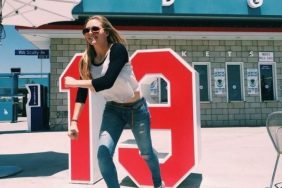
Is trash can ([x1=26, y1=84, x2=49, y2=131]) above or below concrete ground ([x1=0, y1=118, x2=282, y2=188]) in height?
above

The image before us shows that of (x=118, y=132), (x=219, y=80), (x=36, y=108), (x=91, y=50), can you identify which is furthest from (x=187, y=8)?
(x=118, y=132)

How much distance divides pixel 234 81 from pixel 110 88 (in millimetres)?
11764

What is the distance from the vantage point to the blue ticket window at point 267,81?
13484mm

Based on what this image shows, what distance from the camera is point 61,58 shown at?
1241 centimetres

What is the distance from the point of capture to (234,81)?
528 inches

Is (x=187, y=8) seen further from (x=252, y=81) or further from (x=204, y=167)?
(x=204, y=167)

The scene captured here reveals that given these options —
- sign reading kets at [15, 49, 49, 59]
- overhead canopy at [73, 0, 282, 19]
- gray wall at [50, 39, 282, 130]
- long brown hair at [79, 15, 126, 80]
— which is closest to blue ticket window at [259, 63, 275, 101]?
gray wall at [50, 39, 282, 130]

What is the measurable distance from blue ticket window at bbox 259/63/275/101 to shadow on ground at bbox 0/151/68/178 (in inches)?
385

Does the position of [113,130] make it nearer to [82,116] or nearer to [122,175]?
[82,116]

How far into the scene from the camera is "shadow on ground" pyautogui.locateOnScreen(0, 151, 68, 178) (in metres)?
4.94

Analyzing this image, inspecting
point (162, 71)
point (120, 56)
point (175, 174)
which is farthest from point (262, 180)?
point (120, 56)

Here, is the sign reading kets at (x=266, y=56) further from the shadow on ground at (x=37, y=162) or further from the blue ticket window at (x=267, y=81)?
the shadow on ground at (x=37, y=162)

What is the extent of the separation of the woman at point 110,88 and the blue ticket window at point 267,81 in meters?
11.8

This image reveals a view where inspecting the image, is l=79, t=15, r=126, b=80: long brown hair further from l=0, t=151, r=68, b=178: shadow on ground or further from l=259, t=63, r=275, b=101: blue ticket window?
l=259, t=63, r=275, b=101: blue ticket window
